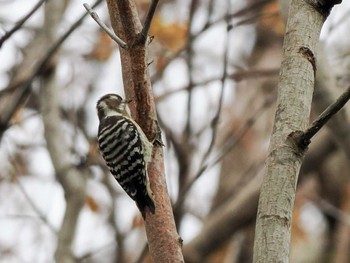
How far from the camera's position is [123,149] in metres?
4.30

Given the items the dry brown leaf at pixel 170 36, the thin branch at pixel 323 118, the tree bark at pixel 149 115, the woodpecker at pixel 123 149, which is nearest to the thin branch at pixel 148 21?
the tree bark at pixel 149 115

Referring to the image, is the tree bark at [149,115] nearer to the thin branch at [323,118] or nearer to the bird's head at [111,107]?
the thin branch at [323,118]

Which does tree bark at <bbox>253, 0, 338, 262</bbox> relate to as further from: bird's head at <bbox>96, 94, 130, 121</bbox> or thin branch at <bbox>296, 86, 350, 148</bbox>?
bird's head at <bbox>96, 94, 130, 121</bbox>

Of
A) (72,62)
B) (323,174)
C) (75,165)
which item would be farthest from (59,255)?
(323,174)

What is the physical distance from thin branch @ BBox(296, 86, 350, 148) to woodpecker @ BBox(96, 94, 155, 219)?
1.41 metres

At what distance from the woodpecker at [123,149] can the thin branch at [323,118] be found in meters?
1.41

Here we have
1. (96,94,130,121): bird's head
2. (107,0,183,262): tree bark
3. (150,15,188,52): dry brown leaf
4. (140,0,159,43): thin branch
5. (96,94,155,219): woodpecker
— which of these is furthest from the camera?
(150,15,188,52): dry brown leaf

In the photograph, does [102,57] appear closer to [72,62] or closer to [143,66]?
[72,62]

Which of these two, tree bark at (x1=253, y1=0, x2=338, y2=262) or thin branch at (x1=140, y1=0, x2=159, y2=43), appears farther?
thin branch at (x1=140, y1=0, x2=159, y2=43)

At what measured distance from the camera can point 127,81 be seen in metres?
3.21

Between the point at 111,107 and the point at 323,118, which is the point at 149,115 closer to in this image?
the point at 323,118

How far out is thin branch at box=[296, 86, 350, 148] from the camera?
2.26 m

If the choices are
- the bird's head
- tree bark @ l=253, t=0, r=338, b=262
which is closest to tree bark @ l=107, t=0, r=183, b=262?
tree bark @ l=253, t=0, r=338, b=262

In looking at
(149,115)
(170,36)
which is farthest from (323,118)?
(170,36)
